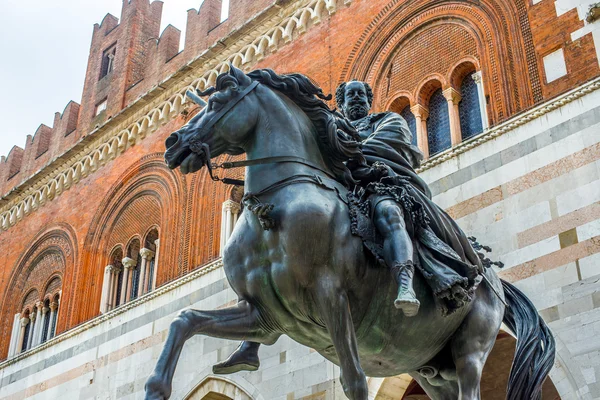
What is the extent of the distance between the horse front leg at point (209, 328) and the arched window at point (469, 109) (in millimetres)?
6638

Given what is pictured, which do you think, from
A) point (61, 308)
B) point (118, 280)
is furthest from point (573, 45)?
point (61, 308)

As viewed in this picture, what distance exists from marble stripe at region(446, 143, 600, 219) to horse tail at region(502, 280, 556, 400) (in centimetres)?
382

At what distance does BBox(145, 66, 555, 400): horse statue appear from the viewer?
3807 mm

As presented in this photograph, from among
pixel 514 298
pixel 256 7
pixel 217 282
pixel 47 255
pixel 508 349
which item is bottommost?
pixel 514 298

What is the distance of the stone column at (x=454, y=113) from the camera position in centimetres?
1020

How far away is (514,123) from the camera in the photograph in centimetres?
905

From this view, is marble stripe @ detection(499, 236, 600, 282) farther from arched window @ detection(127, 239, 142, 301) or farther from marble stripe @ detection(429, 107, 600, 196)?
arched window @ detection(127, 239, 142, 301)

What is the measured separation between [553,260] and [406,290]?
4755mm

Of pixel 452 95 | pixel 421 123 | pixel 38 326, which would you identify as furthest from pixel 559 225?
pixel 38 326

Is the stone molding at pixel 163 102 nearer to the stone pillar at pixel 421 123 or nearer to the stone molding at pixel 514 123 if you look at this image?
the stone pillar at pixel 421 123

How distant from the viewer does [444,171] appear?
9562 mm

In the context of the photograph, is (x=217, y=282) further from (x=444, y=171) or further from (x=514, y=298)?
(x=514, y=298)

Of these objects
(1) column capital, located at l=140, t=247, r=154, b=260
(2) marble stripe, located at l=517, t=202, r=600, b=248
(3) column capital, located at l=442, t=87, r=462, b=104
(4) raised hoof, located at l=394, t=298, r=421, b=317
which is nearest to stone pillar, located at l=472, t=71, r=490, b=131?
(3) column capital, located at l=442, t=87, r=462, b=104

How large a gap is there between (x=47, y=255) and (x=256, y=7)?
6.73m
